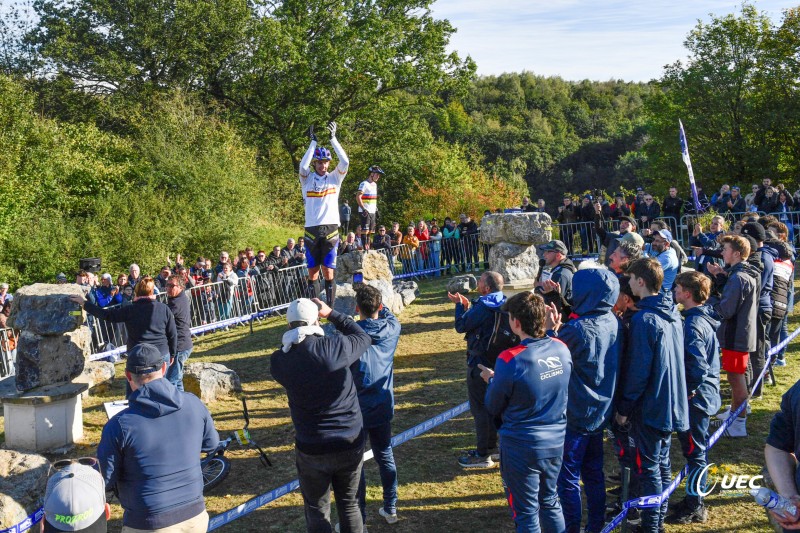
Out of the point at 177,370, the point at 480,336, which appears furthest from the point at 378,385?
the point at 177,370

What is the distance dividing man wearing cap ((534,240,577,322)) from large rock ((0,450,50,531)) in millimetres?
4721

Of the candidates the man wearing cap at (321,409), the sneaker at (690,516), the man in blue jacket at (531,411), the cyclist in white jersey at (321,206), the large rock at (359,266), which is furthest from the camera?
the large rock at (359,266)

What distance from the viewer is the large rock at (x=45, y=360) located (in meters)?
8.31

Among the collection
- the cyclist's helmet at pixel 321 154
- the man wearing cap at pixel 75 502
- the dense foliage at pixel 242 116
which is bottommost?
the man wearing cap at pixel 75 502

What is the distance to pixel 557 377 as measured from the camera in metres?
4.55

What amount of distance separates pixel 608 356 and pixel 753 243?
3756 mm

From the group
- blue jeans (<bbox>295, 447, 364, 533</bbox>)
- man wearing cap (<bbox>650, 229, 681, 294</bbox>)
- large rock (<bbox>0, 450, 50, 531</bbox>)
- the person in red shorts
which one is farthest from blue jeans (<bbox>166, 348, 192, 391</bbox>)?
the person in red shorts

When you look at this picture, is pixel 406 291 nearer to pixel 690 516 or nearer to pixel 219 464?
pixel 219 464

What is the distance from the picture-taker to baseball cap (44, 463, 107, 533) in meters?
3.64

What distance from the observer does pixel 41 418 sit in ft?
26.5

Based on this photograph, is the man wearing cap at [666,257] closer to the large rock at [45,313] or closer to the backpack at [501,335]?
the backpack at [501,335]

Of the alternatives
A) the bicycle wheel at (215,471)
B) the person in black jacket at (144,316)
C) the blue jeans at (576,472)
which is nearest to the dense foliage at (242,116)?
the person in black jacket at (144,316)

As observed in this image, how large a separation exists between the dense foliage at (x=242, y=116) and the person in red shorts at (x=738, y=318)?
1762 centimetres

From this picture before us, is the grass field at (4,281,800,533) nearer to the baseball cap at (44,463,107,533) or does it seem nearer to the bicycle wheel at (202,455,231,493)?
the bicycle wheel at (202,455,231,493)
